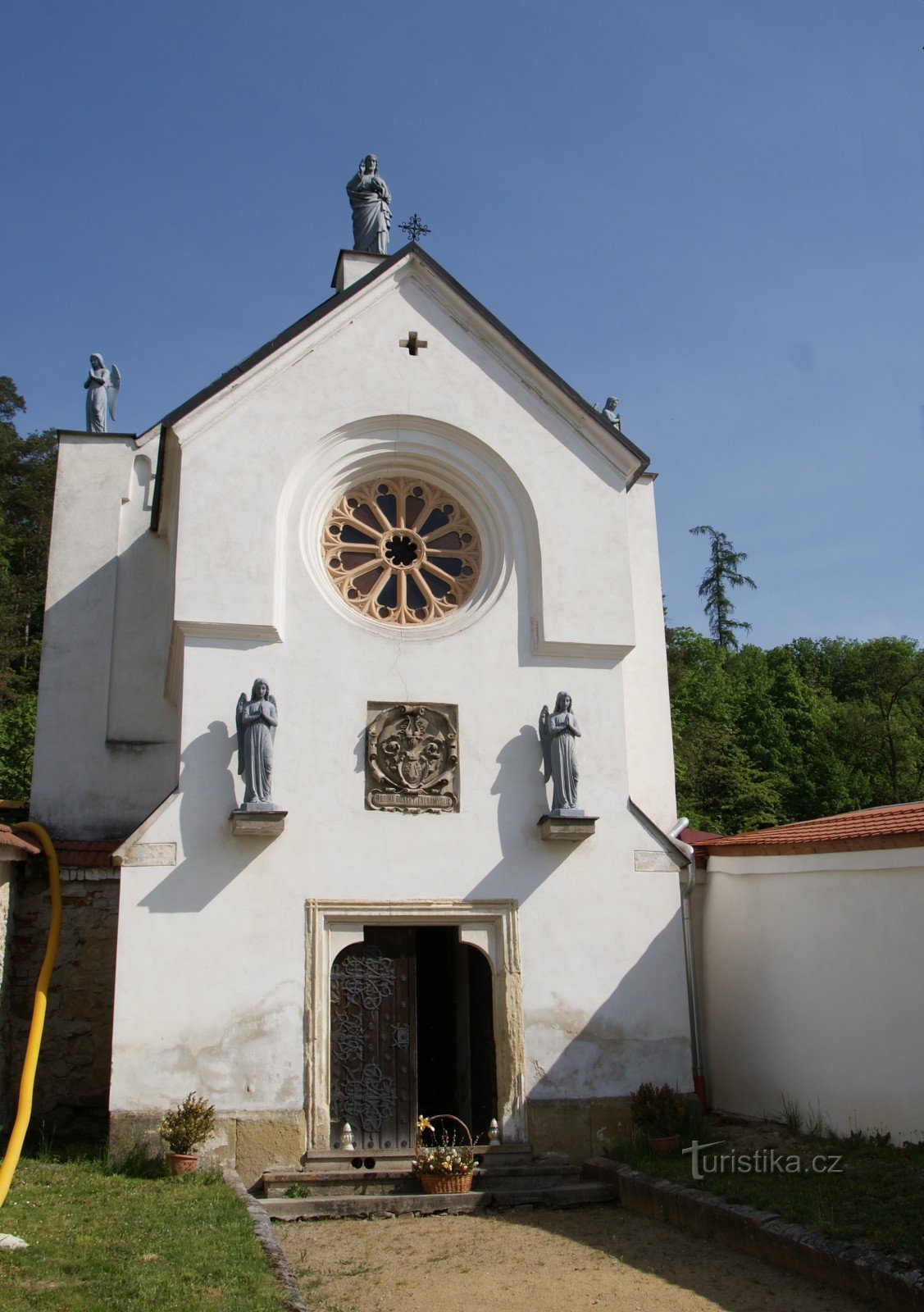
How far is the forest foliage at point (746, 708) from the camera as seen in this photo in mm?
34812

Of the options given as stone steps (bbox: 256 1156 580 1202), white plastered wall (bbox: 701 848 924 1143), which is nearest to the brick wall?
stone steps (bbox: 256 1156 580 1202)

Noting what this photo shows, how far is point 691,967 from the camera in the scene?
46.1 ft

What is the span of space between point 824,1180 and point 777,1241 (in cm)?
137

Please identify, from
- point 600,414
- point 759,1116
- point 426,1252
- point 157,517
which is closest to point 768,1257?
point 426,1252

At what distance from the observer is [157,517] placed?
15383mm

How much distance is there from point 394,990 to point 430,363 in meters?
7.35

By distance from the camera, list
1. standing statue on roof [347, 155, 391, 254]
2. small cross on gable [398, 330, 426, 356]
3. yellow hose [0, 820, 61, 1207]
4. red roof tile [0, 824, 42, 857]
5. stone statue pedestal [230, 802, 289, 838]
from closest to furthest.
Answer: yellow hose [0, 820, 61, 1207] < stone statue pedestal [230, 802, 289, 838] < red roof tile [0, 824, 42, 857] < small cross on gable [398, 330, 426, 356] < standing statue on roof [347, 155, 391, 254]

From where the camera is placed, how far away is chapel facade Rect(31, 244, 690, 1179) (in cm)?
1157

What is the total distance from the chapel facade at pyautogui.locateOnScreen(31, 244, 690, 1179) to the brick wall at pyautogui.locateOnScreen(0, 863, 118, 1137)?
53.9 inches

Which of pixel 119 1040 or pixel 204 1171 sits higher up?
pixel 119 1040

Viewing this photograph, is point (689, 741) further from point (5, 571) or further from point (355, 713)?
point (355, 713)

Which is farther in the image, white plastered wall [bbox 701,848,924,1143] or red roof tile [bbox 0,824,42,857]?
red roof tile [bbox 0,824,42,857]

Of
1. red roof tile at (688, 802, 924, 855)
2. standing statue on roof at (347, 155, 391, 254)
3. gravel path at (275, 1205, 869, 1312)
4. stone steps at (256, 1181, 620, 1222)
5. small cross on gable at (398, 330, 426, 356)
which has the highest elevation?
standing statue on roof at (347, 155, 391, 254)

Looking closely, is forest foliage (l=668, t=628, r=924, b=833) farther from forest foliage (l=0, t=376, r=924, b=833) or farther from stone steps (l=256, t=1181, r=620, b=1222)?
stone steps (l=256, t=1181, r=620, b=1222)
